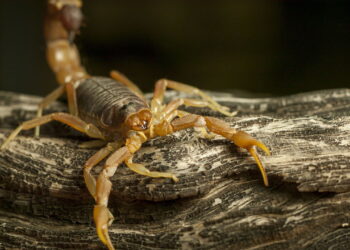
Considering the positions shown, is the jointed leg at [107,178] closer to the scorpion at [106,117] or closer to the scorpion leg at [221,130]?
the scorpion at [106,117]

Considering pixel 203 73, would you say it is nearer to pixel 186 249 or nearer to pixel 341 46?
pixel 341 46

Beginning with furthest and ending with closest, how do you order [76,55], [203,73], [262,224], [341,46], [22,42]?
[22,42]
[203,73]
[341,46]
[76,55]
[262,224]

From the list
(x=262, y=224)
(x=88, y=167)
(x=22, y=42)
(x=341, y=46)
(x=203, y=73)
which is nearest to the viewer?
(x=262, y=224)

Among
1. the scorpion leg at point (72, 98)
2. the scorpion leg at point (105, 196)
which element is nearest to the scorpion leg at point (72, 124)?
the scorpion leg at point (72, 98)

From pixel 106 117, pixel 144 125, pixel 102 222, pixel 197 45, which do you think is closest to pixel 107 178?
pixel 102 222

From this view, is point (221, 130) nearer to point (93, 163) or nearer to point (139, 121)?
point (139, 121)

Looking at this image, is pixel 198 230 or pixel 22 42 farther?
pixel 22 42

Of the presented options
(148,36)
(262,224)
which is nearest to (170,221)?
(262,224)

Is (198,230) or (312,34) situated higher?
(312,34)
